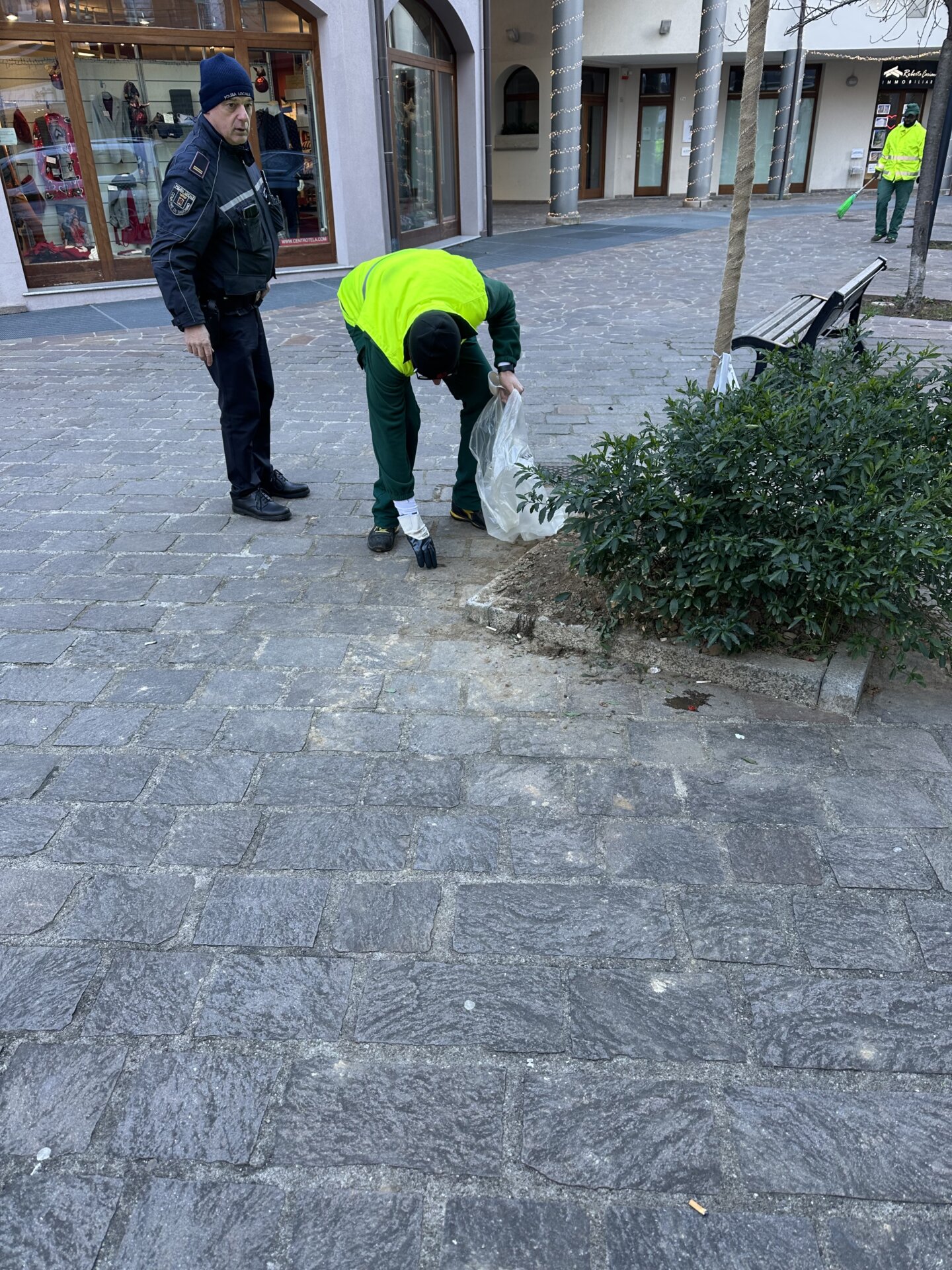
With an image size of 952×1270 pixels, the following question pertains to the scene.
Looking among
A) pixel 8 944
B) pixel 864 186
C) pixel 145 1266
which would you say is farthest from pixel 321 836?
pixel 864 186

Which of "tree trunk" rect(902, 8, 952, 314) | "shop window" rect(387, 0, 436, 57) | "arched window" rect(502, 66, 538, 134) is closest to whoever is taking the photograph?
"tree trunk" rect(902, 8, 952, 314)

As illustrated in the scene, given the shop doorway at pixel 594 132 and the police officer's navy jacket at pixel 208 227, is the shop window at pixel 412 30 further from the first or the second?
the police officer's navy jacket at pixel 208 227

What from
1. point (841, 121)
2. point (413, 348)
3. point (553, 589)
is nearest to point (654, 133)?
point (841, 121)

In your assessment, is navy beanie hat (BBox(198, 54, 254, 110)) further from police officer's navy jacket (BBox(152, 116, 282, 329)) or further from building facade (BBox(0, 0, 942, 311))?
building facade (BBox(0, 0, 942, 311))

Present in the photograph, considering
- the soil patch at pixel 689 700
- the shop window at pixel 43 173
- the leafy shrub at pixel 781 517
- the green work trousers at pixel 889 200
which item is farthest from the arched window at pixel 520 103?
the soil patch at pixel 689 700

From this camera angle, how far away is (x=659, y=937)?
2336 mm

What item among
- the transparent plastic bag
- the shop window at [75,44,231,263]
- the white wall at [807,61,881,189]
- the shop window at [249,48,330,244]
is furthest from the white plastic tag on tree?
the white wall at [807,61,881,189]

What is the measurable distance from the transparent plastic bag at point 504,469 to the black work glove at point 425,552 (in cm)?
41

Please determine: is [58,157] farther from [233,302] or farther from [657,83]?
[657,83]

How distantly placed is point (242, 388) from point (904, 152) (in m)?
12.5

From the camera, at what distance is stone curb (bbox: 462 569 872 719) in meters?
3.24

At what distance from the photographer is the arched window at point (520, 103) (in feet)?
71.6

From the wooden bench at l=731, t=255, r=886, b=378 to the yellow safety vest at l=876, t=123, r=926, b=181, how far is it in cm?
706

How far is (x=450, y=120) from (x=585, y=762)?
1444cm
